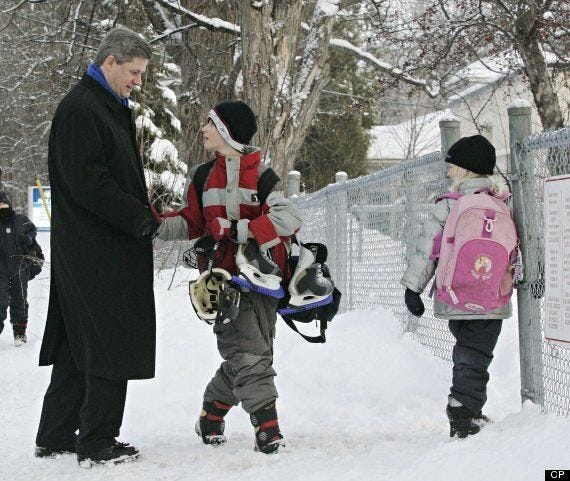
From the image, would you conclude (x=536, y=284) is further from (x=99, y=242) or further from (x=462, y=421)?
(x=99, y=242)

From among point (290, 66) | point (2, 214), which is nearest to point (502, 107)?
point (290, 66)

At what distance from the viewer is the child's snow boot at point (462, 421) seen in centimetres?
433

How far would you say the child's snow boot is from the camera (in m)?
4.33

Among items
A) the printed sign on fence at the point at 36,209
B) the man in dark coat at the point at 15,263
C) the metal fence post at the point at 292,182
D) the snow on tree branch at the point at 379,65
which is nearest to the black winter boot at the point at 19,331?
the man in dark coat at the point at 15,263

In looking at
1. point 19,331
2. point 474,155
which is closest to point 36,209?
point 19,331

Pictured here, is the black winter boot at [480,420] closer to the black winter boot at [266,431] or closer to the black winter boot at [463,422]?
the black winter boot at [463,422]

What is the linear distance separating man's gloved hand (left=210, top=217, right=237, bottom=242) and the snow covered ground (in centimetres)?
100

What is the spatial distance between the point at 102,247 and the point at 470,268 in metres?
1.67

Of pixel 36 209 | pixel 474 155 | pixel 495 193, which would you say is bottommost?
pixel 495 193

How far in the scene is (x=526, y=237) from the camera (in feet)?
14.6

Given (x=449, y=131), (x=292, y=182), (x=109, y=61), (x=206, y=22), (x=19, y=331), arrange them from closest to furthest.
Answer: (x=109, y=61) → (x=449, y=131) → (x=19, y=331) → (x=292, y=182) → (x=206, y=22)

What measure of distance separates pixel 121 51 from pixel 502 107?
3531cm

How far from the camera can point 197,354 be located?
7156 millimetres

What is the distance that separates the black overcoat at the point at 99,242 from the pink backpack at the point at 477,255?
1390 mm
